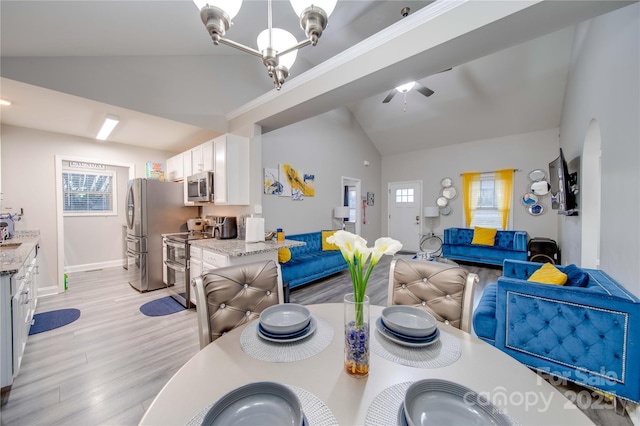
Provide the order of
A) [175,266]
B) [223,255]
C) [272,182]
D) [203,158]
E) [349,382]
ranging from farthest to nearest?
[272,182] → [203,158] → [175,266] → [223,255] → [349,382]

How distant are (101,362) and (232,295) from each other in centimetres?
171

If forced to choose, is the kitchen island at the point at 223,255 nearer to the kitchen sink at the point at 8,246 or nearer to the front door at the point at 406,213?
the kitchen sink at the point at 8,246

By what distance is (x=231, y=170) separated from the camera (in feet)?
10.6

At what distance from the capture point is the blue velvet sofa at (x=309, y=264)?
357 centimetres

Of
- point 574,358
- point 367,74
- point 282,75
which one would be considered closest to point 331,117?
point 367,74

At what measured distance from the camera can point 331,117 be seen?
5516 mm

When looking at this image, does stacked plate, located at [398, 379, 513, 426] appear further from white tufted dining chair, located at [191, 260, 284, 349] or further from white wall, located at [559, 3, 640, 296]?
white wall, located at [559, 3, 640, 296]

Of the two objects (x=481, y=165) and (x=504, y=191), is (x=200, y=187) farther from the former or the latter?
(x=504, y=191)

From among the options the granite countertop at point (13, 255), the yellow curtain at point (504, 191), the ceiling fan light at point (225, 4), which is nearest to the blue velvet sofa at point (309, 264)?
the granite countertop at point (13, 255)

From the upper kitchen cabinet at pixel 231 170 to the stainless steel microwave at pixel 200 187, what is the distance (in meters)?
0.07

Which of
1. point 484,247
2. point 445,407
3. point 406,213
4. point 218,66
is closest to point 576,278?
point 445,407

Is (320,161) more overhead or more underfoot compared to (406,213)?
more overhead

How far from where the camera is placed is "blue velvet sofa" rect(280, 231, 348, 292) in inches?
140

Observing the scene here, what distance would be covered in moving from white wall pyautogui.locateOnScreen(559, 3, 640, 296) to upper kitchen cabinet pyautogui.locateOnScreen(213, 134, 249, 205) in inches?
140
